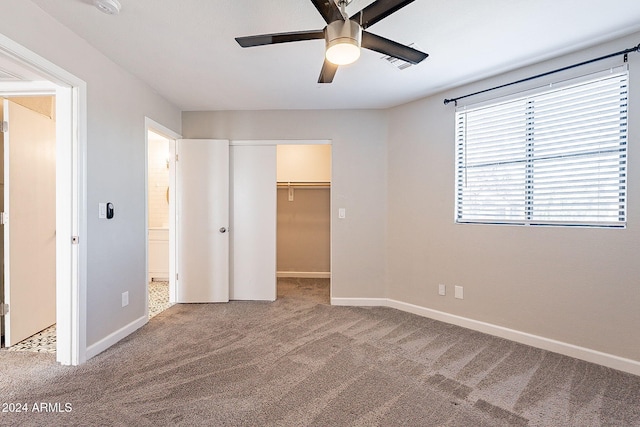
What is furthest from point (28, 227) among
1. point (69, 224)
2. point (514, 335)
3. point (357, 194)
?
point (514, 335)

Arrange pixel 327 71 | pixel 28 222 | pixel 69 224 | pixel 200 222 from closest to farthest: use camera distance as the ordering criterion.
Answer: pixel 327 71 < pixel 69 224 < pixel 28 222 < pixel 200 222

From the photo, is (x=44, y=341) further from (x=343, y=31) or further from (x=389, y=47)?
(x=389, y=47)

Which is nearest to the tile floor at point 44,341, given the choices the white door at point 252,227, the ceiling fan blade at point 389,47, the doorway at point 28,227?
Result: the doorway at point 28,227

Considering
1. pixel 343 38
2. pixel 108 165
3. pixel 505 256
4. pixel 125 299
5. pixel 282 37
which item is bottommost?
pixel 125 299

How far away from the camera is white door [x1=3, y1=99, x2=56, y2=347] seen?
8.05 ft

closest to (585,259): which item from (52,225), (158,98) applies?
(158,98)

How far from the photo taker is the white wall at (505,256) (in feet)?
7.01

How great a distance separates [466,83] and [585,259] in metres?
1.89

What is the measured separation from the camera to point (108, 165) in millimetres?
2486

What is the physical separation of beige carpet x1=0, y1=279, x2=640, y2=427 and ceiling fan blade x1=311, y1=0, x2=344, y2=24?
7.00 feet

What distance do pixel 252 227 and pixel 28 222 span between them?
2093 mm

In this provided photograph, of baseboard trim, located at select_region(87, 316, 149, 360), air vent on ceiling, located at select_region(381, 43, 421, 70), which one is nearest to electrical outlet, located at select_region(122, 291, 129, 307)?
baseboard trim, located at select_region(87, 316, 149, 360)

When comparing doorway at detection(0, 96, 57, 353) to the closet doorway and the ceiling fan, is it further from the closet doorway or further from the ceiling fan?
the closet doorway

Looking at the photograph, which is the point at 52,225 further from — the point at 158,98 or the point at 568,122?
the point at 568,122
